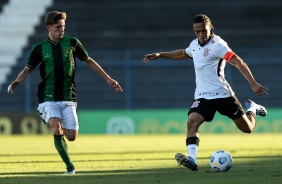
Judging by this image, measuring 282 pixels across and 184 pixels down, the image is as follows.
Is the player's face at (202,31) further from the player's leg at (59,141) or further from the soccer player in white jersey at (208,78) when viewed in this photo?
the player's leg at (59,141)

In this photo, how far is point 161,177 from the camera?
29.6 ft

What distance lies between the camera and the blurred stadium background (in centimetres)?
2400

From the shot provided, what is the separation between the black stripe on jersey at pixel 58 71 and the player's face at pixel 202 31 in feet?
5.42

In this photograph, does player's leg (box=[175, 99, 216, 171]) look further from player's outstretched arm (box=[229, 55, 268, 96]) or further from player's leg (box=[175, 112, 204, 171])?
player's outstretched arm (box=[229, 55, 268, 96])

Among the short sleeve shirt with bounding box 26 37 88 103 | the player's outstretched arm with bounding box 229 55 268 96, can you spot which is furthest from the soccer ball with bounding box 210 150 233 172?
the short sleeve shirt with bounding box 26 37 88 103

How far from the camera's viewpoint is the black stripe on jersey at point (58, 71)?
9.94 meters

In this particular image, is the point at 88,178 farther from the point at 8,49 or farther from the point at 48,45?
the point at 8,49

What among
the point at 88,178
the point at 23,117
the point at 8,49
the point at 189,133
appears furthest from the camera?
the point at 8,49

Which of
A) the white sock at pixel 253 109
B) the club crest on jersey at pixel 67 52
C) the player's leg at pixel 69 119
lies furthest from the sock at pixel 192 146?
the white sock at pixel 253 109

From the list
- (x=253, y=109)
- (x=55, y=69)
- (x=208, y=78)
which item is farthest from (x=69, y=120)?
(x=253, y=109)

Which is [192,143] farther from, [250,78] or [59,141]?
[59,141]

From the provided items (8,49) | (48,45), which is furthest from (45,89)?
(8,49)

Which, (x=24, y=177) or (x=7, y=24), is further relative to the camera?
(x=7, y=24)

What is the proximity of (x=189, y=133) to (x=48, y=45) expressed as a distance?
1998 mm
